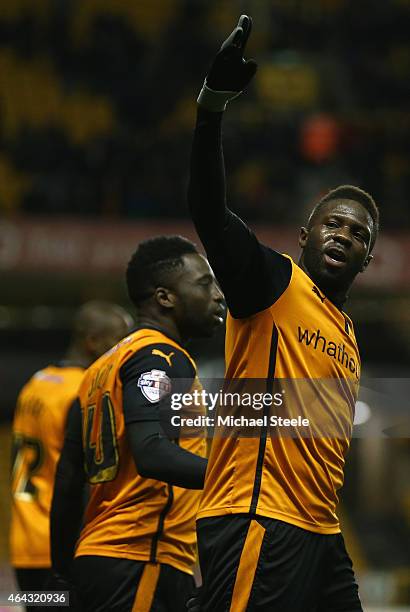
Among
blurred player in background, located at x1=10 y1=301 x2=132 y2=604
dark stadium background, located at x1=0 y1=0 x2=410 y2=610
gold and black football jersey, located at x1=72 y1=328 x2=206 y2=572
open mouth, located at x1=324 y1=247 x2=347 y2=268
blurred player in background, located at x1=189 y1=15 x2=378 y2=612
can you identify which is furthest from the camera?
dark stadium background, located at x1=0 y1=0 x2=410 y2=610

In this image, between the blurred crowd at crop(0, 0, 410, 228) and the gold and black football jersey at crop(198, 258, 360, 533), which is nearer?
the gold and black football jersey at crop(198, 258, 360, 533)

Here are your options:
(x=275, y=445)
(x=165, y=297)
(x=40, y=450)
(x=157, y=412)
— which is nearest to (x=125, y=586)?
(x=157, y=412)

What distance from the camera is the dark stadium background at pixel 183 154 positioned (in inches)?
464

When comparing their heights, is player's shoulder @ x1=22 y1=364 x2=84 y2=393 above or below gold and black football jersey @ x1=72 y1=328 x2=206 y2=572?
above

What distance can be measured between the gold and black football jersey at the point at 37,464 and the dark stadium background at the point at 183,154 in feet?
15.4

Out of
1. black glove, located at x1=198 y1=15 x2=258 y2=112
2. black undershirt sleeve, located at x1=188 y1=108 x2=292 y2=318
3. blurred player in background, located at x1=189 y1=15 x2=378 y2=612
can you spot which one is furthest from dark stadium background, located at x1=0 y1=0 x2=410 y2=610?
black glove, located at x1=198 y1=15 x2=258 y2=112

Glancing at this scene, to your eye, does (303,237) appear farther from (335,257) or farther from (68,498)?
(68,498)

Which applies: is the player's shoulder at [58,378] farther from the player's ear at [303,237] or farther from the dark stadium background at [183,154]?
the dark stadium background at [183,154]

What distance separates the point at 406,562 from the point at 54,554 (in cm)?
895

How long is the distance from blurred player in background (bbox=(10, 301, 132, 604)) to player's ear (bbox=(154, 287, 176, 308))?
5.36 ft

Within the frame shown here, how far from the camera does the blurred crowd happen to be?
12.9m

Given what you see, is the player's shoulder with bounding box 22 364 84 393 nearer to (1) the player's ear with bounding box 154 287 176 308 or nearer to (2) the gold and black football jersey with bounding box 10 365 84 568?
(2) the gold and black football jersey with bounding box 10 365 84 568

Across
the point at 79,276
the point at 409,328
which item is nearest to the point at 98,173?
the point at 79,276

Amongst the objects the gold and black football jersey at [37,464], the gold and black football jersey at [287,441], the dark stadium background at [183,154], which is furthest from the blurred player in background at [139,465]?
the dark stadium background at [183,154]
